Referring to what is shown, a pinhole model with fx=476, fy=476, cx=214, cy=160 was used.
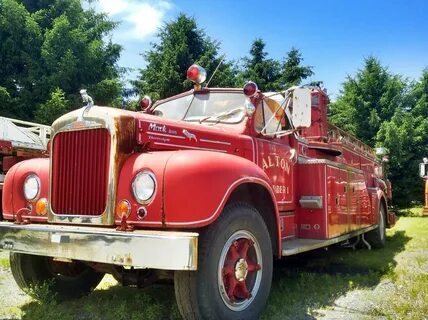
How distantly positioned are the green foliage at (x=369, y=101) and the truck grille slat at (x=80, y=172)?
19.9 m

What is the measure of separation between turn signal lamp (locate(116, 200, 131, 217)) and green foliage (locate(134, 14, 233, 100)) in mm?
16493

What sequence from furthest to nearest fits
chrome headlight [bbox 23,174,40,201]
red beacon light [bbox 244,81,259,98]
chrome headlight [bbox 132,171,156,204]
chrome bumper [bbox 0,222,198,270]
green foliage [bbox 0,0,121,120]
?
green foliage [bbox 0,0,121,120], red beacon light [bbox 244,81,259,98], chrome headlight [bbox 23,174,40,201], chrome headlight [bbox 132,171,156,204], chrome bumper [bbox 0,222,198,270]

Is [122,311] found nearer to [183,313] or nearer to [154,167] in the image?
[183,313]

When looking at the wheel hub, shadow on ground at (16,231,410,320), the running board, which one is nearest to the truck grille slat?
shadow on ground at (16,231,410,320)

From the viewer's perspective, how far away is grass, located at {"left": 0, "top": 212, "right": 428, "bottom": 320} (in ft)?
13.7

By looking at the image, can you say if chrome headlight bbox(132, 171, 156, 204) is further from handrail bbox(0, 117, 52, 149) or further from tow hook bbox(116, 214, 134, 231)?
handrail bbox(0, 117, 52, 149)

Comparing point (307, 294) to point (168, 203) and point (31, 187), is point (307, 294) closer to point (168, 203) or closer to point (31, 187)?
point (168, 203)

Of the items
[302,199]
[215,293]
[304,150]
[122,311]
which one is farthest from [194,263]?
[304,150]

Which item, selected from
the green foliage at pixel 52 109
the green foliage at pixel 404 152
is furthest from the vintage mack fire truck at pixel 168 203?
the green foliage at pixel 404 152

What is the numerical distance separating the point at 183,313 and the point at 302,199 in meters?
2.55

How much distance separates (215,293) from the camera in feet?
11.2

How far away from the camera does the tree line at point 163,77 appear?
2041cm

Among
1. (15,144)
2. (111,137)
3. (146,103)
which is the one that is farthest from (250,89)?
(15,144)

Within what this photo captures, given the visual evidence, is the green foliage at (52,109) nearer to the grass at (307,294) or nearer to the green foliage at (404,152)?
the grass at (307,294)
